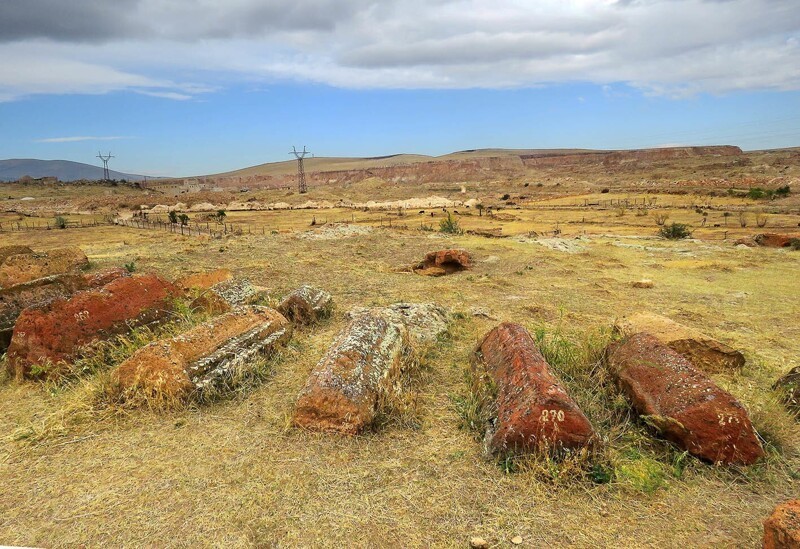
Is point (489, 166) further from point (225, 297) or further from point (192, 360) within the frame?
point (192, 360)

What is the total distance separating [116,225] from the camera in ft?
107

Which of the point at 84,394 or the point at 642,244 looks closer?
the point at 84,394

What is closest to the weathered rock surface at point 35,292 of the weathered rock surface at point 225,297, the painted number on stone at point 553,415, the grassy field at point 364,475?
the grassy field at point 364,475

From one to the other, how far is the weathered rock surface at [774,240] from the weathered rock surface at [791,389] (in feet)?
51.3

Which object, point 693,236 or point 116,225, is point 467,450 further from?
point 116,225

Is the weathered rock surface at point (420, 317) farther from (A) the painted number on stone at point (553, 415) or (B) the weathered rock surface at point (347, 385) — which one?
(A) the painted number on stone at point (553, 415)

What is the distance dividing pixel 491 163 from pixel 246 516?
115258 millimetres

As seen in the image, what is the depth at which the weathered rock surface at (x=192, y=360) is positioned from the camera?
15.1 ft

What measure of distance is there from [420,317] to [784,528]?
16.4 feet

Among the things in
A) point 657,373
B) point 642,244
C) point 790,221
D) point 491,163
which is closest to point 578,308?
point 657,373

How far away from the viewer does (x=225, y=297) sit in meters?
7.25

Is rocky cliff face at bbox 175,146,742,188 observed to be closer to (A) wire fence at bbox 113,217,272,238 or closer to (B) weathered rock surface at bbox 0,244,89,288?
(A) wire fence at bbox 113,217,272,238

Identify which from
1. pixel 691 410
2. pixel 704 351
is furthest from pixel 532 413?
pixel 704 351

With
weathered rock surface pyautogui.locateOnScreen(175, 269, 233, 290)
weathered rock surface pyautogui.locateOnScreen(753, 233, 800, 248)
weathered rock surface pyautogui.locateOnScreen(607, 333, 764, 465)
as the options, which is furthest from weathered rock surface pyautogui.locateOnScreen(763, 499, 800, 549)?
weathered rock surface pyautogui.locateOnScreen(753, 233, 800, 248)
